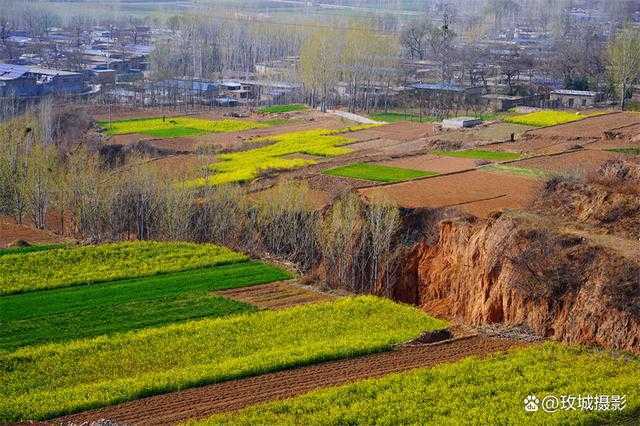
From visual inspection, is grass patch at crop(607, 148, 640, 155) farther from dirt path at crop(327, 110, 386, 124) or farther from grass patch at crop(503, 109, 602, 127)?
dirt path at crop(327, 110, 386, 124)

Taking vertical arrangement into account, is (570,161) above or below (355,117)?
above

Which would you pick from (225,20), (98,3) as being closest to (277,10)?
(98,3)

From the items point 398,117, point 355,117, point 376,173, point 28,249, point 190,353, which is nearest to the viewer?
point 190,353

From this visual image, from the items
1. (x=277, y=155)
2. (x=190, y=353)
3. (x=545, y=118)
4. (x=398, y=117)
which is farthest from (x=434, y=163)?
(x=190, y=353)

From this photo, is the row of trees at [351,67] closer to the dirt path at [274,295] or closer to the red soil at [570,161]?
the red soil at [570,161]

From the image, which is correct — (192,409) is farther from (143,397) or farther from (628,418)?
(628,418)

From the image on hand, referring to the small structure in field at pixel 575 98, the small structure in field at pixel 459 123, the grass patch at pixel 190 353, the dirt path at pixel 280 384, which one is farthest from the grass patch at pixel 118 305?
the small structure in field at pixel 575 98

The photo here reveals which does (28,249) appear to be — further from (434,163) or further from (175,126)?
(175,126)

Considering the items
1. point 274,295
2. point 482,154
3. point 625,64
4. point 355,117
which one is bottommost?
point 274,295
